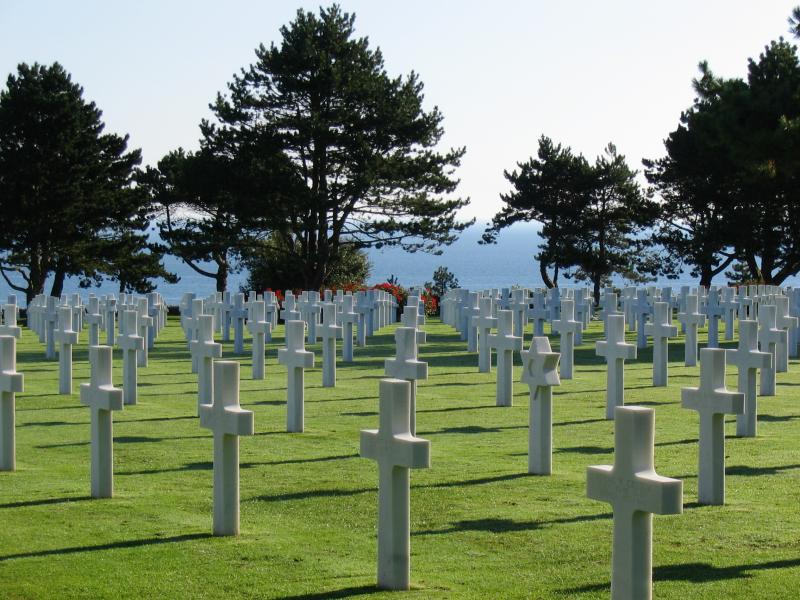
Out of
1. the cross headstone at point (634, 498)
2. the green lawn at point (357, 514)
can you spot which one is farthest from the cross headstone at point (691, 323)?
the cross headstone at point (634, 498)

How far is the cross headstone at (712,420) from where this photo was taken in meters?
7.59

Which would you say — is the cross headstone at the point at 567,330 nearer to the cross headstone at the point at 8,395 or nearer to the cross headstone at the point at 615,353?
the cross headstone at the point at 615,353

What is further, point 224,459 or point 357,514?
point 357,514

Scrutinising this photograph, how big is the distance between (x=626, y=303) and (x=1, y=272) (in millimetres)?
24211

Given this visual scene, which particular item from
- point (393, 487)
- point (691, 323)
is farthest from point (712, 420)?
point (691, 323)

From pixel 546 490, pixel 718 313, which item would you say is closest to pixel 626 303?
pixel 718 313

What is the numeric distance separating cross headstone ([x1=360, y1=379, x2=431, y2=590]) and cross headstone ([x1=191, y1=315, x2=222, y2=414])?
6.20 metres

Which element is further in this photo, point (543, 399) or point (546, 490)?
point (543, 399)

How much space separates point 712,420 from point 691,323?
32.7 feet

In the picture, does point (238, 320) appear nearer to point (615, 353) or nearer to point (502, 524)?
point (615, 353)

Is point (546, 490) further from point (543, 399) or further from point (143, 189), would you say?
point (143, 189)

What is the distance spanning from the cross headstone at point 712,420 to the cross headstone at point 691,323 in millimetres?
9125

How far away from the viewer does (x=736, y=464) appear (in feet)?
30.1

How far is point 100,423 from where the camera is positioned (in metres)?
7.95
